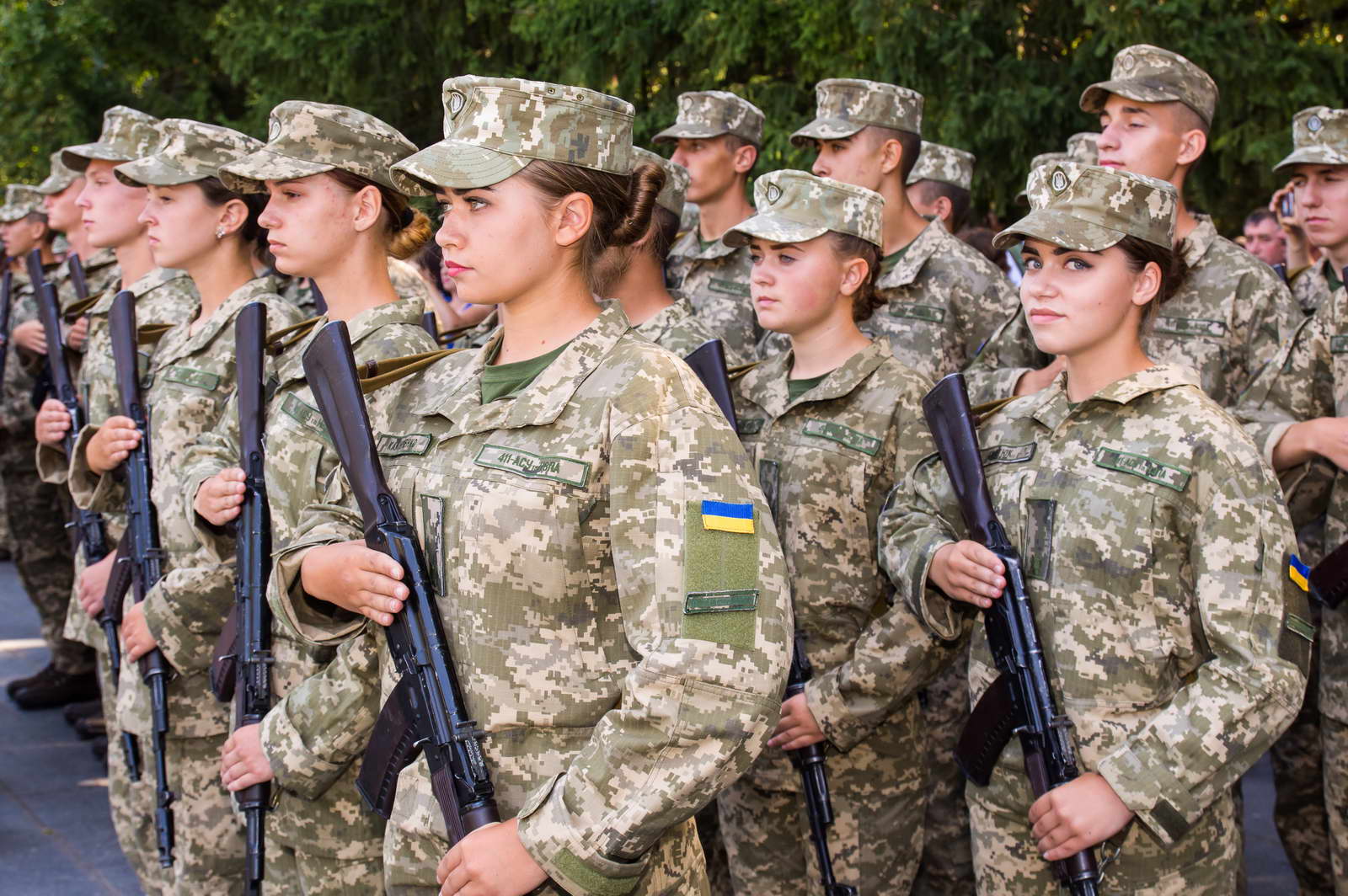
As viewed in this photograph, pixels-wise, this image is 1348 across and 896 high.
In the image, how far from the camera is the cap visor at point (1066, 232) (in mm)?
3080

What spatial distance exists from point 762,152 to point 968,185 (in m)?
2.29

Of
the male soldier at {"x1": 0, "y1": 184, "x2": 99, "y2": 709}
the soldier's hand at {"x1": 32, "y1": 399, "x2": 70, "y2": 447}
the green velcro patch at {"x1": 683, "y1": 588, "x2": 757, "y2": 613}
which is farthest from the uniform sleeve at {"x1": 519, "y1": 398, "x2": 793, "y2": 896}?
the male soldier at {"x1": 0, "y1": 184, "x2": 99, "y2": 709}

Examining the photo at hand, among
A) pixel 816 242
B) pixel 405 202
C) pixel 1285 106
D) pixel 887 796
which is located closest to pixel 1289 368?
pixel 816 242

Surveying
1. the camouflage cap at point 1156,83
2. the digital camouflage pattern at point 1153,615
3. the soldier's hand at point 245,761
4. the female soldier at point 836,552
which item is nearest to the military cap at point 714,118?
the camouflage cap at point 1156,83

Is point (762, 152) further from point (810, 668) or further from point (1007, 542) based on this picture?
point (1007, 542)

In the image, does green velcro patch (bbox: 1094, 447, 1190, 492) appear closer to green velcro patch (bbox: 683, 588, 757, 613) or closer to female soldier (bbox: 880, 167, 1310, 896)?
female soldier (bbox: 880, 167, 1310, 896)

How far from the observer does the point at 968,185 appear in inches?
269

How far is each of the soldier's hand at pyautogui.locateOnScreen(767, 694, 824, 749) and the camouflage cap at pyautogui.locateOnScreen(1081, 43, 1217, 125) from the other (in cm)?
216

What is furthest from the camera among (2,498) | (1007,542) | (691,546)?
(2,498)

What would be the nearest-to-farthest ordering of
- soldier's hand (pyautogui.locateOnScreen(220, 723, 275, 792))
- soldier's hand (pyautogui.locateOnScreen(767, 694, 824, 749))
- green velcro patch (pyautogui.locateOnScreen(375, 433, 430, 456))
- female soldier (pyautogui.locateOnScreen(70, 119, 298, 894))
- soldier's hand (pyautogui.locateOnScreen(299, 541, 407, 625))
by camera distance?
soldier's hand (pyautogui.locateOnScreen(299, 541, 407, 625)) < green velcro patch (pyautogui.locateOnScreen(375, 433, 430, 456)) < soldier's hand (pyautogui.locateOnScreen(220, 723, 275, 792)) < soldier's hand (pyautogui.locateOnScreen(767, 694, 824, 749)) < female soldier (pyautogui.locateOnScreen(70, 119, 298, 894))

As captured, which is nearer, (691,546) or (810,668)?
(691,546)

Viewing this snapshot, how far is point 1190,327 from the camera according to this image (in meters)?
4.31

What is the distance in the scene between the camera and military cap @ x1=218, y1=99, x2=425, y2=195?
11.1 feet

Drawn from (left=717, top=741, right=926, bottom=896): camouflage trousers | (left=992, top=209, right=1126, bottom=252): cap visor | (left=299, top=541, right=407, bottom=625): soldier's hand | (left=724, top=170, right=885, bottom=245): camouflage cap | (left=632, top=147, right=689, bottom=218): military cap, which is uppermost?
(left=992, top=209, right=1126, bottom=252): cap visor
